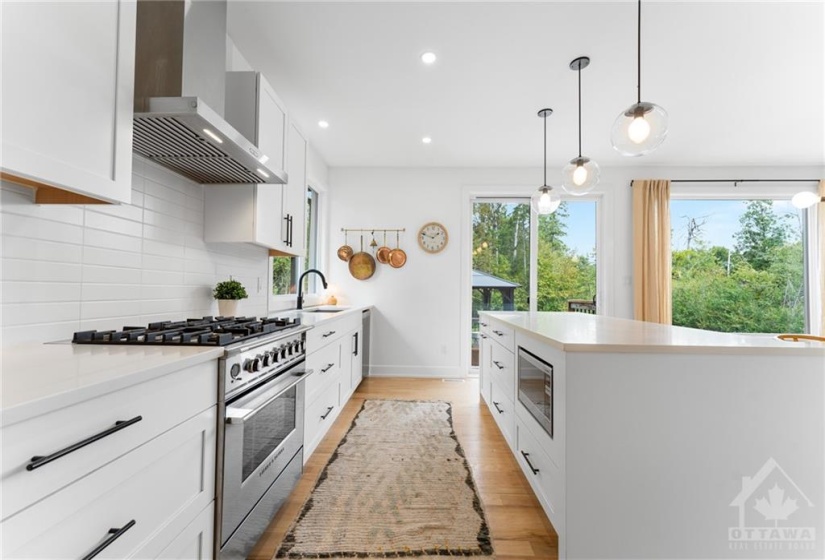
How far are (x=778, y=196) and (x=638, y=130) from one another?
14.2ft

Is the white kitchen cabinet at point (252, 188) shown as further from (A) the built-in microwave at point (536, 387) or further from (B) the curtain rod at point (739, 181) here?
(B) the curtain rod at point (739, 181)

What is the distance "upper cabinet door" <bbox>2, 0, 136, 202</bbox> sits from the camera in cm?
86

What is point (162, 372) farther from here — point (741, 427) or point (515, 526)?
point (741, 427)

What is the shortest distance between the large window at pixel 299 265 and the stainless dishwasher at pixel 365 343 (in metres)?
0.74

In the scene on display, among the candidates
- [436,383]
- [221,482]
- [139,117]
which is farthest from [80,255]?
[436,383]

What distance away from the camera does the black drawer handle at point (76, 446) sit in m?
0.62

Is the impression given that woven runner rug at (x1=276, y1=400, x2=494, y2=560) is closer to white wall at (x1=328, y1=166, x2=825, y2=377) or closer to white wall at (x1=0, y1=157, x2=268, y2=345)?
white wall at (x1=0, y1=157, x2=268, y2=345)

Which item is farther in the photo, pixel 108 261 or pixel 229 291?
pixel 229 291

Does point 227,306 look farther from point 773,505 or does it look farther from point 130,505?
point 773,505

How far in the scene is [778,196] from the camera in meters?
4.55

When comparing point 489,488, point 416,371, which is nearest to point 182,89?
point 489,488

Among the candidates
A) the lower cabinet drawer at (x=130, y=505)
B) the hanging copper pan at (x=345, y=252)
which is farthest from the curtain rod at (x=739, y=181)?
the lower cabinet drawer at (x=130, y=505)

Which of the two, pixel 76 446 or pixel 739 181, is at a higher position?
→ pixel 739 181

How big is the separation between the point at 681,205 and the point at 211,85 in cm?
535
